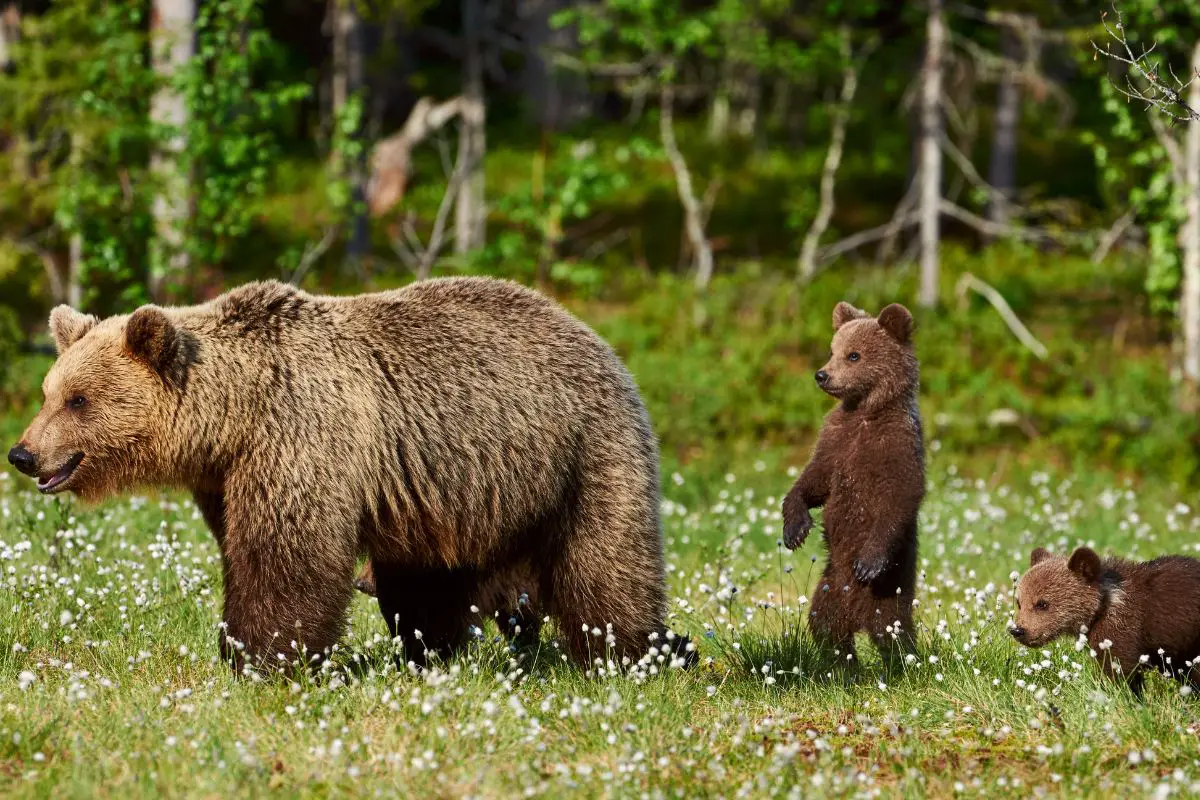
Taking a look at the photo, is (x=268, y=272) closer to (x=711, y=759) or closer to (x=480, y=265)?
(x=480, y=265)

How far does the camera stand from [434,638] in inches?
274

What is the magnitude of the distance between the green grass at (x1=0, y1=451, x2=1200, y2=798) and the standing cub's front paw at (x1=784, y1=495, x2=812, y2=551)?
1.56 ft

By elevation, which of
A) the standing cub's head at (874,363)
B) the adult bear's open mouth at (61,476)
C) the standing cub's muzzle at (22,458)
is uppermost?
the standing cub's head at (874,363)

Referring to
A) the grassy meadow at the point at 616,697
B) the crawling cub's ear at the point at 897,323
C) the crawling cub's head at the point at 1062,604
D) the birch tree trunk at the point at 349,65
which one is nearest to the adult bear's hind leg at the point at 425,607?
the grassy meadow at the point at 616,697

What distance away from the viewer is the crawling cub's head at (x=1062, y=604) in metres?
6.20

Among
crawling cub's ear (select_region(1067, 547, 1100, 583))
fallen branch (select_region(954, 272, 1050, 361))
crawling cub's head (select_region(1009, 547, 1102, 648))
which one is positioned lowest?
fallen branch (select_region(954, 272, 1050, 361))

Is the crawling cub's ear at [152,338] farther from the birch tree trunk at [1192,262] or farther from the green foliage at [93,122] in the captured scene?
the birch tree trunk at [1192,262]

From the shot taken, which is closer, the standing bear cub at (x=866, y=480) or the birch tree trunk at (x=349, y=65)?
the standing bear cub at (x=866, y=480)

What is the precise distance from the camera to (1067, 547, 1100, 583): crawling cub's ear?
6.12 metres

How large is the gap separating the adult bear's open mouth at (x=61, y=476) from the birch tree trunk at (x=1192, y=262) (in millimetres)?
11453

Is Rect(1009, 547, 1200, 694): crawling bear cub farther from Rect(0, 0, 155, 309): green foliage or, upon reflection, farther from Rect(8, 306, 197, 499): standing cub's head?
Rect(0, 0, 155, 309): green foliage

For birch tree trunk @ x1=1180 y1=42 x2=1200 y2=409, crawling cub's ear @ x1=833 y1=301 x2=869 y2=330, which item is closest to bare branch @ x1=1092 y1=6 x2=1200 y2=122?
crawling cub's ear @ x1=833 y1=301 x2=869 y2=330

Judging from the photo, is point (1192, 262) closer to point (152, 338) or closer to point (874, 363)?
point (874, 363)

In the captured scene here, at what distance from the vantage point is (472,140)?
20.2 meters
